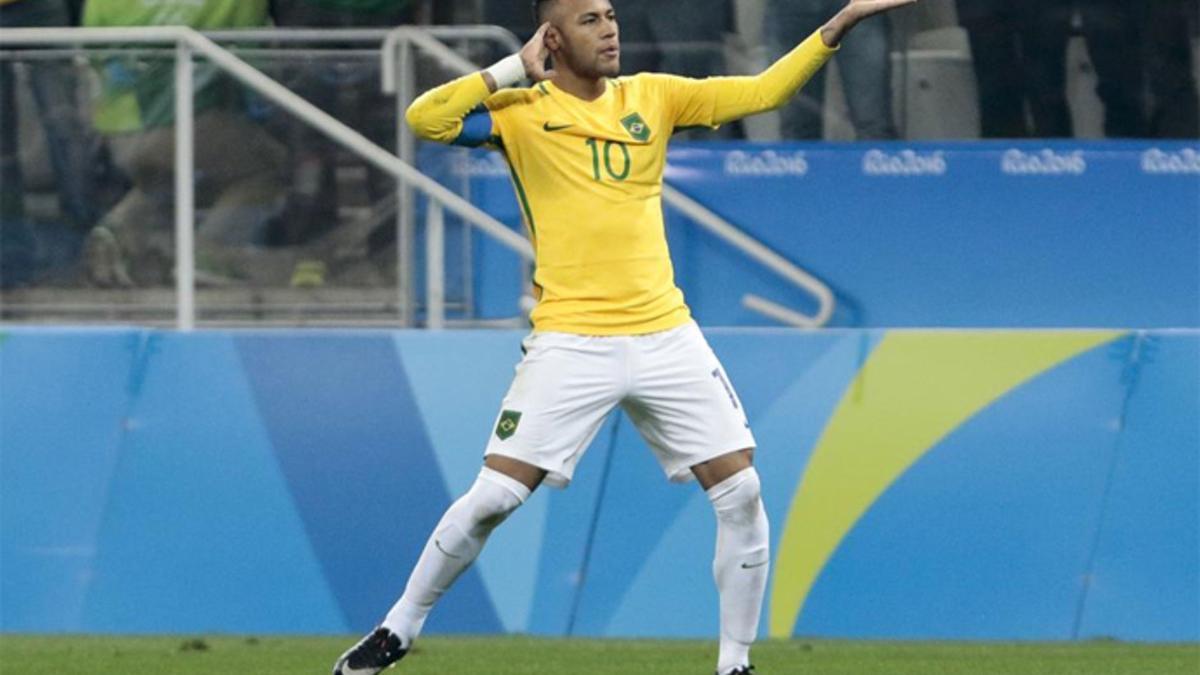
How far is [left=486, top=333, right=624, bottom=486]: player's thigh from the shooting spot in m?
9.57

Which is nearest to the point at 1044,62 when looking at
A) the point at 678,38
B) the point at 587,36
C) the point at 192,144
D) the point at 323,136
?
the point at 678,38

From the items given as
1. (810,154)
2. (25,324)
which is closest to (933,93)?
(810,154)

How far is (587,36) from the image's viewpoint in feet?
31.6

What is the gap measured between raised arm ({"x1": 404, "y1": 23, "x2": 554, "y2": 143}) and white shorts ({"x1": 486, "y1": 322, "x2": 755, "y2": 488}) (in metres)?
0.72

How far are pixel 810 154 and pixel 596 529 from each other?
2.51 m

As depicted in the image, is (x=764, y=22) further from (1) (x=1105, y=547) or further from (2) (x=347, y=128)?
(1) (x=1105, y=547)

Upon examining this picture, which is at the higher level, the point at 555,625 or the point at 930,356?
the point at 930,356

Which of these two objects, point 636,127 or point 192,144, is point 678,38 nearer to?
point 192,144

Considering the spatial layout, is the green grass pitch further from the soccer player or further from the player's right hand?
the player's right hand

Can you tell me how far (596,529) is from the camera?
12.0 m

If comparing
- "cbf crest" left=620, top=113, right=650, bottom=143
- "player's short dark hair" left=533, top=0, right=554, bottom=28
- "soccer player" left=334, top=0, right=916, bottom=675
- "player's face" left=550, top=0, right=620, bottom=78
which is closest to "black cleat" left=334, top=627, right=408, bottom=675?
"soccer player" left=334, top=0, right=916, bottom=675

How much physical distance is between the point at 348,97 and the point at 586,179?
154 inches

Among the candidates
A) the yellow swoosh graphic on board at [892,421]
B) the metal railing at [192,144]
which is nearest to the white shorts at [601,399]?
the yellow swoosh graphic on board at [892,421]

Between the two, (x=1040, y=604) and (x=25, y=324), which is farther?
A: (x=25, y=324)
